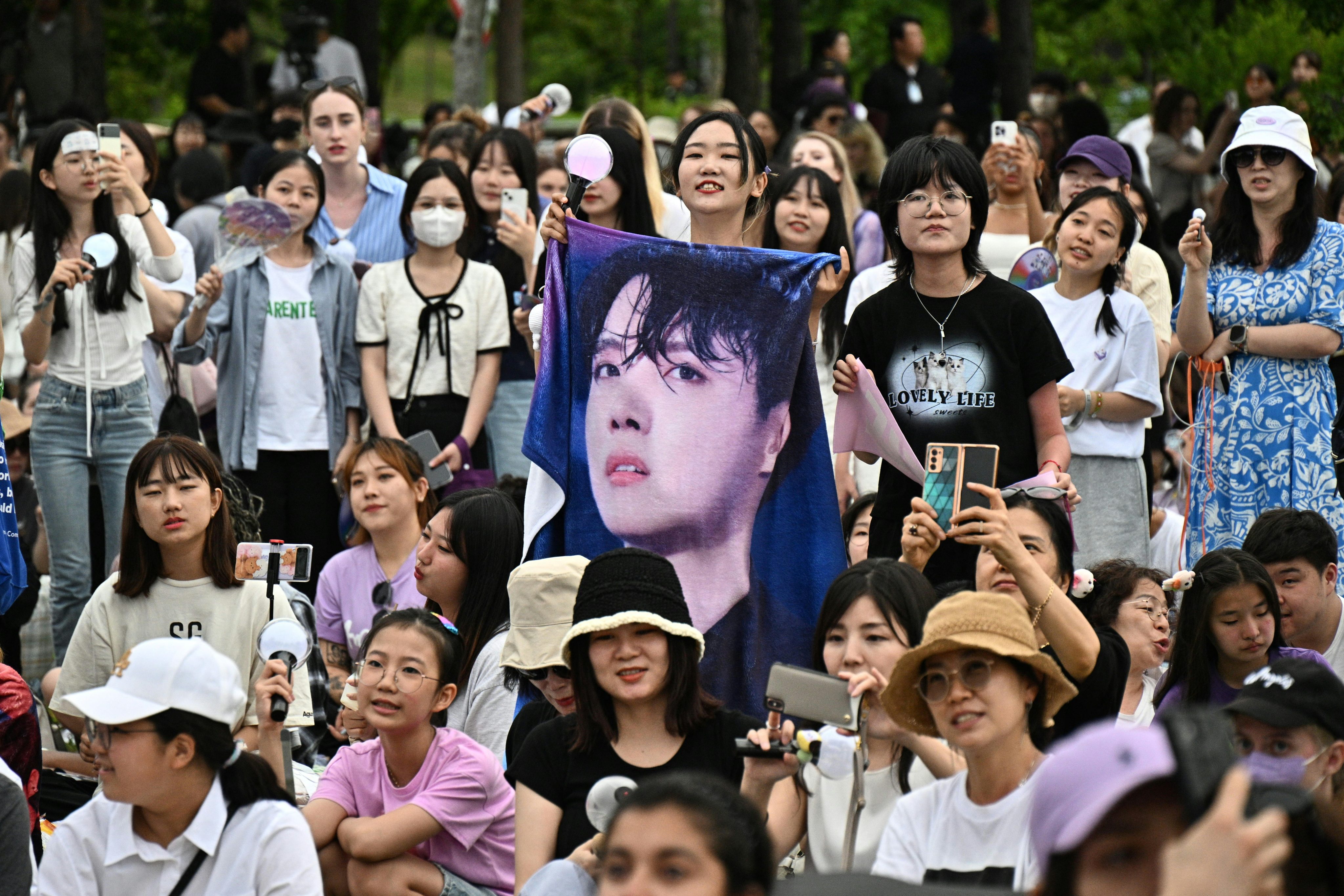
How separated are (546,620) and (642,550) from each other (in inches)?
22.9

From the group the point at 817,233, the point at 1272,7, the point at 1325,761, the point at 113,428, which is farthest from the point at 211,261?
the point at 1272,7

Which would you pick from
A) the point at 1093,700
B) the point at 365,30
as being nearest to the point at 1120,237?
the point at 1093,700

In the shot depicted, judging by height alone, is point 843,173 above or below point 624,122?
below

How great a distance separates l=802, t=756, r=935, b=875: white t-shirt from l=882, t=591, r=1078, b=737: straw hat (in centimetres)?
31

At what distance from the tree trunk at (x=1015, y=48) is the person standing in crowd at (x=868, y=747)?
36.1 feet

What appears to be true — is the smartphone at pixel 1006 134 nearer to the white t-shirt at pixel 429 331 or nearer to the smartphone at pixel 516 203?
the smartphone at pixel 516 203

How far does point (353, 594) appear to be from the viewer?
6.35 meters

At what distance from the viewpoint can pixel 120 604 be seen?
532 cm

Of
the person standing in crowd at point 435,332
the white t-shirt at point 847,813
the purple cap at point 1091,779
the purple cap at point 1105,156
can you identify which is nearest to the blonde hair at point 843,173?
the purple cap at point 1105,156

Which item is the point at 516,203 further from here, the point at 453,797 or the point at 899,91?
the point at 899,91

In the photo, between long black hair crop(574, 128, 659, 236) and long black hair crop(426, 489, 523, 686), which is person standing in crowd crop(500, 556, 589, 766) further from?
long black hair crop(574, 128, 659, 236)

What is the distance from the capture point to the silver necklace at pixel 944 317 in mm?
4910

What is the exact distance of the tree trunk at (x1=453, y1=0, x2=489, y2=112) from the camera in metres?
16.9

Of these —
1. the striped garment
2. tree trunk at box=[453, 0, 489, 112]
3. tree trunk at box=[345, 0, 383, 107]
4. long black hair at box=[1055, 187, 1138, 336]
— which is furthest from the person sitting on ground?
tree trunk at box=[345, 0, 383, 107]
